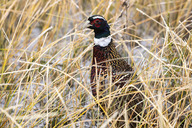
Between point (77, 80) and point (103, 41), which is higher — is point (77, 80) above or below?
below

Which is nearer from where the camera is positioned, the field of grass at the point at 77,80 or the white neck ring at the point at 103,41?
the field of grass at the point at 77,80

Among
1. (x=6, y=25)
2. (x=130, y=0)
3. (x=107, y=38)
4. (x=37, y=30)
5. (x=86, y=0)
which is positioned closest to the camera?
(x=107, y=38)

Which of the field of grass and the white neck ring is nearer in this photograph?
the field of grass

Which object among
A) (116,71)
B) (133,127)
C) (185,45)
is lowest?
(133,127)

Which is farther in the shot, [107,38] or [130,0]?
[130,0]

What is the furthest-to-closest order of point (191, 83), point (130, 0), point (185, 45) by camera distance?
1. point (130, 0)
2. point (185, 45)
3. point (191, 83)

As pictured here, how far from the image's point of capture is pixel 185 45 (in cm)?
235

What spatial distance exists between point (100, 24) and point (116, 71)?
1.36 feet

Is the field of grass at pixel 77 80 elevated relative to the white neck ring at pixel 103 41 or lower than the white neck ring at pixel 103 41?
lower

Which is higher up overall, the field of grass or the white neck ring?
the white neck ring

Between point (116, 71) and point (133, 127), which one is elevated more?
point (116, 71)

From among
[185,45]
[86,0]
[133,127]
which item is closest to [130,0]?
[185,45]

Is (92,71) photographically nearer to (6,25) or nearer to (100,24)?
(100,24)

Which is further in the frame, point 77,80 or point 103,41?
point 103,41
